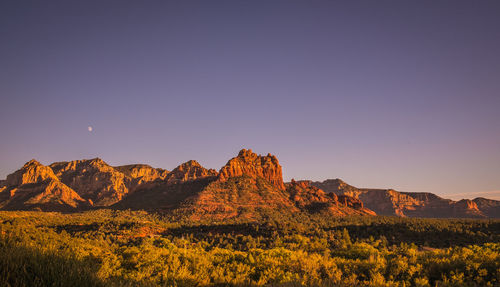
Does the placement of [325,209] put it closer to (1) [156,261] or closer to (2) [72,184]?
(1) [156,261]

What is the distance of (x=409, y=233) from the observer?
57.0 m

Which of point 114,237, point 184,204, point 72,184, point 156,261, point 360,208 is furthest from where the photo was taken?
point 72,184

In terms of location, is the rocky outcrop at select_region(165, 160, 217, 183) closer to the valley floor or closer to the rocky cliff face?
the rocky cliff face

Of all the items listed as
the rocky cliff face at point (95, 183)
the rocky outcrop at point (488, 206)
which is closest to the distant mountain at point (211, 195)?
the rocky cliff face at point (95, 183)

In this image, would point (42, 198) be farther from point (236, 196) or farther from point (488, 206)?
point (488, 206)

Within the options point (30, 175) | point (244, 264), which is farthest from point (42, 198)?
point (244, 264)

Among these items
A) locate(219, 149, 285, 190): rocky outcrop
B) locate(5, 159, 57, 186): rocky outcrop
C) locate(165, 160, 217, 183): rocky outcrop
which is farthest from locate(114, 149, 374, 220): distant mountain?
locate(5, 159, 57, 186): rocky outcrop

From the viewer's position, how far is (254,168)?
471 feet

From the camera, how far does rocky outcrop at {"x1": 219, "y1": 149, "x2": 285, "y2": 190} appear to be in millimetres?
131375

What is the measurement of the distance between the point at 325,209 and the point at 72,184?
185 metres

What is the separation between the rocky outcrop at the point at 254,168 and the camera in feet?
431

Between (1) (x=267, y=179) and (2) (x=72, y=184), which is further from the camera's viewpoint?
(2) (x=72, y=184)

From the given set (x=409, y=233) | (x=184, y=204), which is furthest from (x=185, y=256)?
(x=184, y=204)

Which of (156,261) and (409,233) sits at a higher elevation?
(156,261)
